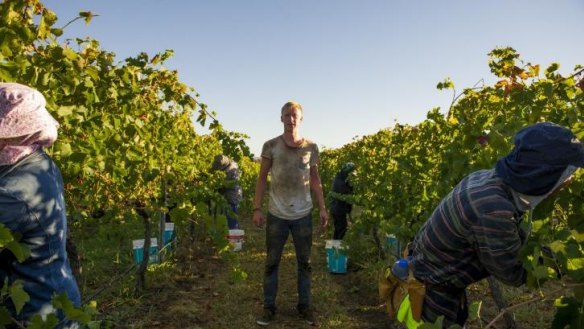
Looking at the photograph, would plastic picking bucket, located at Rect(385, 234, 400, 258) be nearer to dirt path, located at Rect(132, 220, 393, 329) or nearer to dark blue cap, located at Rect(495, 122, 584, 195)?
dirt path, located at Rect(132, 220, 393, 329)

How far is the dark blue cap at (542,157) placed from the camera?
5.45 feet

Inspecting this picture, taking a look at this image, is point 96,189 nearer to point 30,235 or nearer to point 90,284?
point 90,284

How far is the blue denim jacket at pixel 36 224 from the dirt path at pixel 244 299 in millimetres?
2200

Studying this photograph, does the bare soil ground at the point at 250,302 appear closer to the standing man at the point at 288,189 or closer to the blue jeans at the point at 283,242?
the blue jeans at the point at 283,242

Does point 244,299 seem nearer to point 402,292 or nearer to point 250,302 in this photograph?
point 250,302

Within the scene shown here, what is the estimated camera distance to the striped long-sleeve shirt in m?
1.80

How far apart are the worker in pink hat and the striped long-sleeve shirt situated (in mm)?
1585

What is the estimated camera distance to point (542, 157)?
1.67 m

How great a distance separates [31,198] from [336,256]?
5.33 metres

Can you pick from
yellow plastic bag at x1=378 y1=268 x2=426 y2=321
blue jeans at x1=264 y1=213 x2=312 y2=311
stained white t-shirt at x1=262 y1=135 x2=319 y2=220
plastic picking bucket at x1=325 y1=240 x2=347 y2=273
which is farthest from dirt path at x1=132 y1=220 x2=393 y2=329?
yellow plastic bag at x1=378 y1=268 x2=426 y2=321

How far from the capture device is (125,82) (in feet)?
9.12

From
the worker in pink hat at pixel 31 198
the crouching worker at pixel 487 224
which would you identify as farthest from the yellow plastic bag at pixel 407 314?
the worker in pink hat at pixel 31 198

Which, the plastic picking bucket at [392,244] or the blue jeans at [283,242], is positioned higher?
the blue jeans at [283,242]

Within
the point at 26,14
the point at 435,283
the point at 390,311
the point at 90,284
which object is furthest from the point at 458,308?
the point at 90,284
